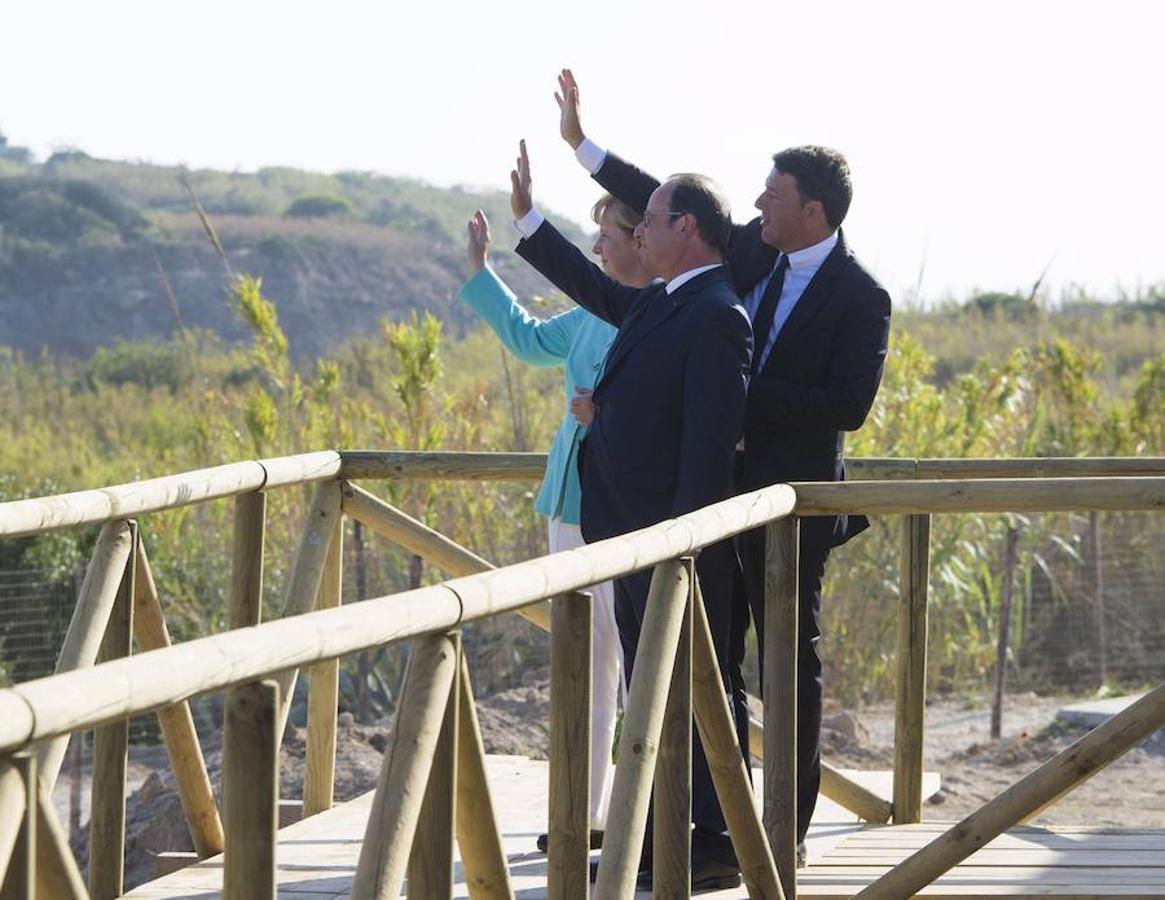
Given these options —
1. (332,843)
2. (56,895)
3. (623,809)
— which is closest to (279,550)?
(332,843)

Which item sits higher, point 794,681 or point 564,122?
point 564,122

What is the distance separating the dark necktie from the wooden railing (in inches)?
14.7

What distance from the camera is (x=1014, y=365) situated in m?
11.4

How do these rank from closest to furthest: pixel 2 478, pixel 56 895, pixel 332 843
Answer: pixel 56 895 < pixel 332 843 < pixel 2 478

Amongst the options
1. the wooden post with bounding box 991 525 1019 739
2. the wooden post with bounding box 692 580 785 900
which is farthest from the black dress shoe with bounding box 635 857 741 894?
the wooden post with bounding box 991 525 1019 739

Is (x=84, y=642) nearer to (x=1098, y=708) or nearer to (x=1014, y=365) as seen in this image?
(x=1098, y=708)

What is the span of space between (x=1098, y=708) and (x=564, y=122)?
5457 millimetres

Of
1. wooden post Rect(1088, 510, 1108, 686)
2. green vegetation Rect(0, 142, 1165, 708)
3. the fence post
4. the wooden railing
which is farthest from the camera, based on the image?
wooden post Rect(1088, 510, 1108, 686)

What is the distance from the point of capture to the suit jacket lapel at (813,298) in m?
4.29

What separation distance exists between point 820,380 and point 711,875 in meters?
1.05

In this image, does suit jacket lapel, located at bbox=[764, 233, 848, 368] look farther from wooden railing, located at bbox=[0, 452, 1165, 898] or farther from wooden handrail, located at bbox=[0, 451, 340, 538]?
wooden handrail, located at bbox=[0, 451, 340, 538]

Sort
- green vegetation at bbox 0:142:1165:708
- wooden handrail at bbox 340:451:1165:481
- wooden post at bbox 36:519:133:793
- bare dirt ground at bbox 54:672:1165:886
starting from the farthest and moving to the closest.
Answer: green vegetation at bbox 0:142:1165:708 < bare dirt ground at bbox 54:672:1165:886 < wooden handrail at bbox 340:451:1165:481 < wooden post at bbox 36:519:133:793

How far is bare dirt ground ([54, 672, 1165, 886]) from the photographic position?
23.8 feet

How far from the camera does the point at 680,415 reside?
4.19m
